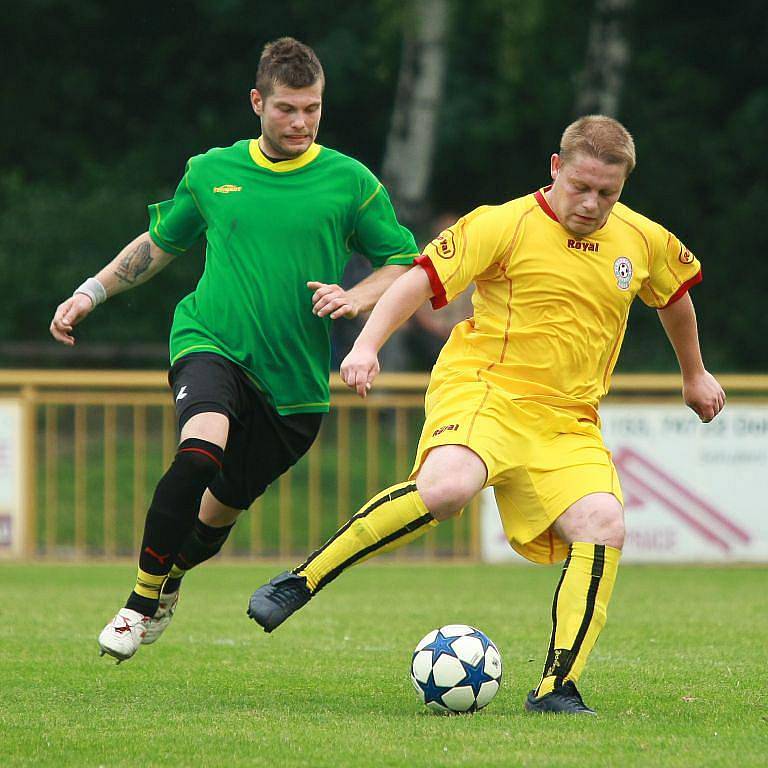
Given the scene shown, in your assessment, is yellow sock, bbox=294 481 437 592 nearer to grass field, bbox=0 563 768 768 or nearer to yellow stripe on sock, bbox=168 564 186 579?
grass field, bbox=0 563 768 768

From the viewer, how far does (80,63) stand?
84.6 ft

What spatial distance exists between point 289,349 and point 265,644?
75.6 inches

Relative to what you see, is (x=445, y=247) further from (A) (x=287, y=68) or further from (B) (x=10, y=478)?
(B) (x=10, y=478)

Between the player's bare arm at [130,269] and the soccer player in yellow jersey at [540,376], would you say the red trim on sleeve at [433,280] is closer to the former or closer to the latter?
the soccer player in yellow jersey at [540,376]

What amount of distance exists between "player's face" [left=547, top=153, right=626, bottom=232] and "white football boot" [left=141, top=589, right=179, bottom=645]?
2.13m

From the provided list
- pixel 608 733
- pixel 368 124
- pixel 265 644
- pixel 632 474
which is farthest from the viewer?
pixel 368 124

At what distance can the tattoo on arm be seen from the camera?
6625mm

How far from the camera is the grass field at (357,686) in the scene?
4.70 metres

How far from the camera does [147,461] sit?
15562 mm

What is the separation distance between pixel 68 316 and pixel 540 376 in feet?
6.09

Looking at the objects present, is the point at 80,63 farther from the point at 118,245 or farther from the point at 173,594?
the point at 173,594

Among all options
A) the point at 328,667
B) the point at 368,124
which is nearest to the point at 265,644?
the point at 328,667

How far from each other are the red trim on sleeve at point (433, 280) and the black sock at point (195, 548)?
5.73 feet

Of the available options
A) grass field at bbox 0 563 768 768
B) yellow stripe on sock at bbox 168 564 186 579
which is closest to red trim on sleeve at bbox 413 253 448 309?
grass field at bbox 0 563 768 768
